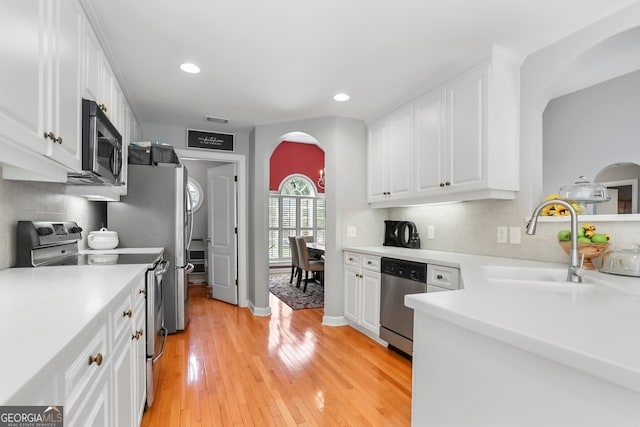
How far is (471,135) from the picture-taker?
240 centimetres

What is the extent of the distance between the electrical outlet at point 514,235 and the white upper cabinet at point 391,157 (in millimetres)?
929

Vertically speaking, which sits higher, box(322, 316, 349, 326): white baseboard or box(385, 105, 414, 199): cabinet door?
box(385, 105, 414, 199): cabinet door

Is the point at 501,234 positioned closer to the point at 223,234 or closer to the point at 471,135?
the point at 471,135

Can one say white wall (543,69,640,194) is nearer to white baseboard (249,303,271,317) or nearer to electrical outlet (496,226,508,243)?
electrical outlet (496,226,508,243)

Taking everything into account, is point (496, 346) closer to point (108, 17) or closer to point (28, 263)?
point (28, 263)

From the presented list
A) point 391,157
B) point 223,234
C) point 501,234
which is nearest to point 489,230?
point 501,234

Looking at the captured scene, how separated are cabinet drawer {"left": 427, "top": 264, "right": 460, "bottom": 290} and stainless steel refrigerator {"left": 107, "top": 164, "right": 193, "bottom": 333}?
2.53 meters

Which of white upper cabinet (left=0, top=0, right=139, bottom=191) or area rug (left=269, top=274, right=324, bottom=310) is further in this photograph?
area rug (left=269, top=274, right=324, bottom=310)

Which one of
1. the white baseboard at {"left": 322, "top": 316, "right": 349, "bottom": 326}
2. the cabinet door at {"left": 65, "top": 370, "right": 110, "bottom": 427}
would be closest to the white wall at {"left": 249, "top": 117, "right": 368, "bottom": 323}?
the white baseboard at {"left": 322, "top": 316, "right": 349, "bottom": 326}

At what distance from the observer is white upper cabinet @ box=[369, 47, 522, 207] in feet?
7.50

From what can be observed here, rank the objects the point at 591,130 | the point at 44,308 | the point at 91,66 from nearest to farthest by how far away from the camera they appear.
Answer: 1. the point at 44,308
2. the point at 91,66
3. the point at 591,130

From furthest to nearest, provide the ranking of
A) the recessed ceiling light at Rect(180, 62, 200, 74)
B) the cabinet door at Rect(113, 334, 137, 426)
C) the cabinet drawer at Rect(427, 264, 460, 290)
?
the recessed ceiling light at Rect(180, 62, 200, 74), the cabinet drawer at Rect(427, 264, 460, 290), the cabinet door at Rect(113, 334, 137, 426)

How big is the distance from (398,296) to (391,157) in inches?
56.8

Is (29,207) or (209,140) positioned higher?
(209,140)
